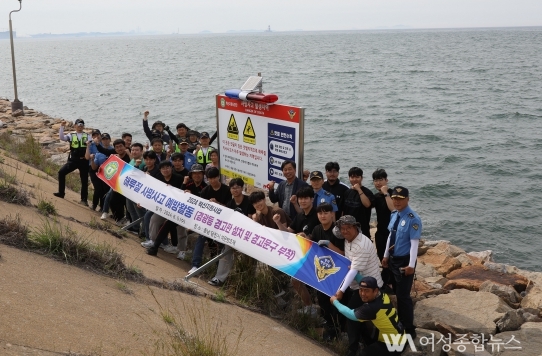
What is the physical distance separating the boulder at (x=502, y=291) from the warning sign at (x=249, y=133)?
4.62 m

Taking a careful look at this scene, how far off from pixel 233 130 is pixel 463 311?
4.92 metres

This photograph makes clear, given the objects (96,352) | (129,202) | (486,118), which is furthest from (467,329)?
(486,118)

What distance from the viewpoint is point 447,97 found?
43719mm

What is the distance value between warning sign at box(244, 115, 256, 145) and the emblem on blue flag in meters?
3.24

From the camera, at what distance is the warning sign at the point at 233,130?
34.9 feet

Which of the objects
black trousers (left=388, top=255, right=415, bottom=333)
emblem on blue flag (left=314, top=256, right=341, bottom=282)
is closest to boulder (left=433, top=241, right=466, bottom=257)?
black trousers (left=388, top=255, right=415, bottom=333)

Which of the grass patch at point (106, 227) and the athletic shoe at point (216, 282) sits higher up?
the grass patch at point (106, 227)

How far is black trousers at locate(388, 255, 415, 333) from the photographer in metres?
7.69

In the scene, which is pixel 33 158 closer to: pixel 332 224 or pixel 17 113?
pixel 332 224

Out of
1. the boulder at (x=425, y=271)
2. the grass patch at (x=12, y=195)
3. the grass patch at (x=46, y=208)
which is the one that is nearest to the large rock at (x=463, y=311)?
the boulder at (x=425, y=271)

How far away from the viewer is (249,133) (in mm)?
10352

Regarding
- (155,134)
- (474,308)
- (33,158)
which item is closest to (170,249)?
(155,134)

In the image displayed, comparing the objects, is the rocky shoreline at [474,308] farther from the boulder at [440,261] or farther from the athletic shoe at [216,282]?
the athletic shoe at [216,282]

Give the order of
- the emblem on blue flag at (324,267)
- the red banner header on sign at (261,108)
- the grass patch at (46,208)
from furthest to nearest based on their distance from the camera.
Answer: the grass patch at (46,208) < the red banner header on sign at (261,108) < the emblem on blue flag at (324,267)
